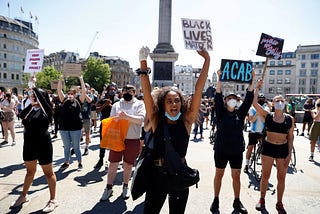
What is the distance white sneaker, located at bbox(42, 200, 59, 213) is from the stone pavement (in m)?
0.09

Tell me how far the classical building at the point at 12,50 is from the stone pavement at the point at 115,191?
81.0 metres

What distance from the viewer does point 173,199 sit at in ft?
8.59

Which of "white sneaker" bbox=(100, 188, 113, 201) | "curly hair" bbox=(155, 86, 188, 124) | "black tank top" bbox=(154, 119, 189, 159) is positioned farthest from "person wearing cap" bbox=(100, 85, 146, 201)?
"black tank top" bbox=(154, 119, 189, 159)

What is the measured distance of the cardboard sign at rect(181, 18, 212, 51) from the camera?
387 centimetres

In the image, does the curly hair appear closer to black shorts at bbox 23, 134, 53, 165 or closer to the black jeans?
the black jeans

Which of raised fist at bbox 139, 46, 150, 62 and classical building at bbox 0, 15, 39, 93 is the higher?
classical building at bbox 0, 15, 39, 93

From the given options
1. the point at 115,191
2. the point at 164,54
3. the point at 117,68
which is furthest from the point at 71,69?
the point at 117,68

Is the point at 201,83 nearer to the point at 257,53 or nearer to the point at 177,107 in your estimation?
the point at 177,107

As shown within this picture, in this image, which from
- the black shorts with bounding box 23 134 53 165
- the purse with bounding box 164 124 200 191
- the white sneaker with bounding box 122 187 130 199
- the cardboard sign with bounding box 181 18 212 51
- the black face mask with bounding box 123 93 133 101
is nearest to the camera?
the purse with bounding box 164 124 200 191

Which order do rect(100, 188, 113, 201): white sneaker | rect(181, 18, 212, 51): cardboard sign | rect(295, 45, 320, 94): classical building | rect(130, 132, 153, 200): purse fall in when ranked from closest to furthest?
rect(130, 132, 153, 200): purse
rect(181, 18, 212, 51): cardboard sign
rect(100, 188, 113, 201): white sneaker
rect(295, 45, 320, 94): classical building

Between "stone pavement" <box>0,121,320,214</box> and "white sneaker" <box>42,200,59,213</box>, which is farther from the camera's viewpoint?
"stone pavement" <box>0,121,320,214</box>

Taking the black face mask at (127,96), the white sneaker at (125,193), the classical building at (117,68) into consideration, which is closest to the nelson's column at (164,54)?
the black face mask at (127,96)

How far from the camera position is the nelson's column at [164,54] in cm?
2371

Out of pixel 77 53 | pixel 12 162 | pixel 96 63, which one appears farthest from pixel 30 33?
pixel 12 162
